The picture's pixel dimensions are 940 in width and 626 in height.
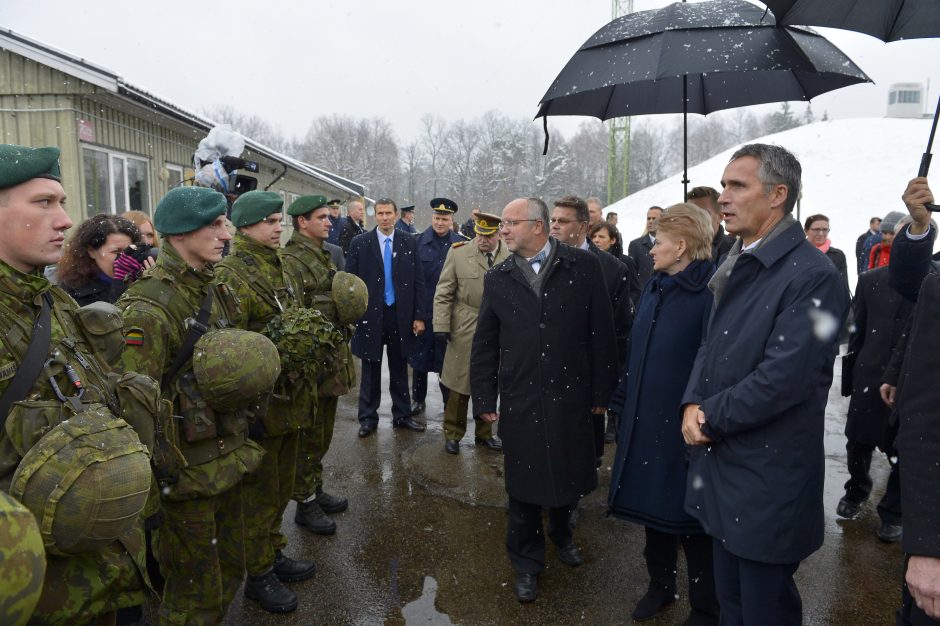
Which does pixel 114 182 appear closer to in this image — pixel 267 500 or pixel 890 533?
pixel 267 500

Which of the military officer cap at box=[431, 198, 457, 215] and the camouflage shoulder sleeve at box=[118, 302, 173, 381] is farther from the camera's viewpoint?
the military officer cap at box=[431, 198, 457, 215]

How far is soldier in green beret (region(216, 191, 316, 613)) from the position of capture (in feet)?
11.3

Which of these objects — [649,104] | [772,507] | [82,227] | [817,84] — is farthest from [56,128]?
[772,507]

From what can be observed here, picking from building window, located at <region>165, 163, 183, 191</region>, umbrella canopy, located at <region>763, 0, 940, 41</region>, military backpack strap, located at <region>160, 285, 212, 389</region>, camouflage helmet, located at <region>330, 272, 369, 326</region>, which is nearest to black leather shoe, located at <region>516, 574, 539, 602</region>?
camouflage helmet, located at <region>330, 272, 369, 326</region>

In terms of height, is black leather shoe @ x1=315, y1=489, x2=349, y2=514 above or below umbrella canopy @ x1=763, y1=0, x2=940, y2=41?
below

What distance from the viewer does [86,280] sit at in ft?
12.9

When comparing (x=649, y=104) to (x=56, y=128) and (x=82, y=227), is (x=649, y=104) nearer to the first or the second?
(x=82, y=227)

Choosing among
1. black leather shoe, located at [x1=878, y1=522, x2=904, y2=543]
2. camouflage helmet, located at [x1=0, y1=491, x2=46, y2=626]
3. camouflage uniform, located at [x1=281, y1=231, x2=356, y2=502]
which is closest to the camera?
camouflage helmet, located at [x1=0, y1=491, x2=46, y2=626]

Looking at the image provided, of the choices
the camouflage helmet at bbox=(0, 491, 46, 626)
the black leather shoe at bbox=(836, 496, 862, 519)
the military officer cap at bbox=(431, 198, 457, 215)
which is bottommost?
the black leather shoe at bbox=(836, 496, 862, 519)

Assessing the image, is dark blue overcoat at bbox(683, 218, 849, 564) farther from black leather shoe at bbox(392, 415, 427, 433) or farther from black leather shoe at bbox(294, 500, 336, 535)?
black leather shoe at bbox(392, 415, 427, 433)

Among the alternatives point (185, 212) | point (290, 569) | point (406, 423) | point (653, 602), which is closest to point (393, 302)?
point (406, 423)

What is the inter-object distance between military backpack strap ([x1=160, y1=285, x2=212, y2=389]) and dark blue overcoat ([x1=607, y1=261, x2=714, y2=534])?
2.23m

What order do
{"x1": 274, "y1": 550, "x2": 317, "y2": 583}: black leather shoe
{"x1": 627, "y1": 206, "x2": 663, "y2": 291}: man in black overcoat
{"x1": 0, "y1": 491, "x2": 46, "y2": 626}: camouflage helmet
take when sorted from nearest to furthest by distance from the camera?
1. {"x1": 0, "y1": 491, "x2": 46, "y2": 626}: camouflage helmet
2. {"x1": 274, "y1": 550, "x2": 317, "y2": 583}: black leather shoe
3. {"x1": 627, "y1": 206, "x2": 663, "y2": 291}: man in black overcoat

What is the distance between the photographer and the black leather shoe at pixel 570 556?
3.88m
